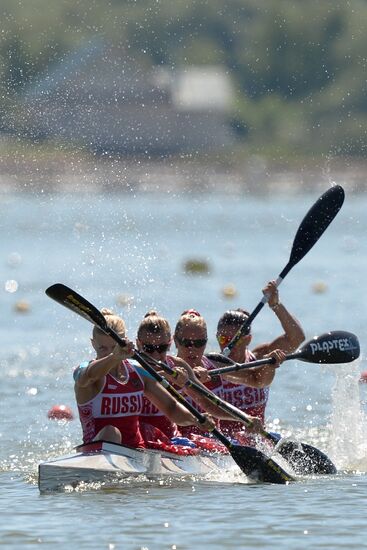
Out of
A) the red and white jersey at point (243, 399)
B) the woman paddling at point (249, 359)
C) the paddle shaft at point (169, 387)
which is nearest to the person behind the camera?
the paddle shaft at point (169, 387)

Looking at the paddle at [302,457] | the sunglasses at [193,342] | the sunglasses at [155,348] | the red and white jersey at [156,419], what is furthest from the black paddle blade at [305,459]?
the sunglasses at [155,348]

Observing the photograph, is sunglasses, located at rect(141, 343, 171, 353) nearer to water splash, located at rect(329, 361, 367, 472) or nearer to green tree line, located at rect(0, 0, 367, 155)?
water splash, located at rect(329, 361, 367, 472)

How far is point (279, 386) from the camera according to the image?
54.3ft

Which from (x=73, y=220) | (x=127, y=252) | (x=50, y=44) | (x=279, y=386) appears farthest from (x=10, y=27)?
(x=279, y=386)

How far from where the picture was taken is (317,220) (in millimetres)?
13023

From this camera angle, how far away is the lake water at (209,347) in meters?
8.84

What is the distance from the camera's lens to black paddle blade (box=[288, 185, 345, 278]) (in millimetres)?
12961

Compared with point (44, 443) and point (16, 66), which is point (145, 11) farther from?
point (44, 443)

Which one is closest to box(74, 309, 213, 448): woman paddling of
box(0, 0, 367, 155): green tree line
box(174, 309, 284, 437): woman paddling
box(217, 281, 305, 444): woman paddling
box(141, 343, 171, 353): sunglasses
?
box(141, 343, 171, 353): sunglasses

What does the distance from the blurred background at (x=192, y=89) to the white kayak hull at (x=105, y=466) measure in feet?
102

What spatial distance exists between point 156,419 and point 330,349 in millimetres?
1842

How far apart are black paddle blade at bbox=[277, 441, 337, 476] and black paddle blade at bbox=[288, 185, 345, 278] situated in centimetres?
224

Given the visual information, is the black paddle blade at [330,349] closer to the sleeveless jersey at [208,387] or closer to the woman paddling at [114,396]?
the sleeveless jersey at [208,387]

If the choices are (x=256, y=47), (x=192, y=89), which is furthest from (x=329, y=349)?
(x=256, y=47)
